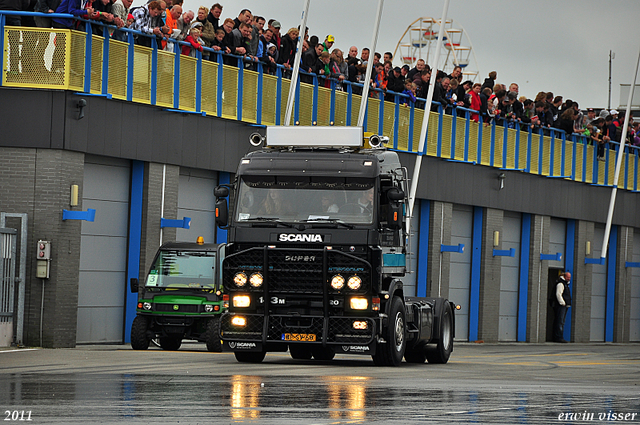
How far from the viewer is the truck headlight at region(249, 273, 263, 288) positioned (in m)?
18.9

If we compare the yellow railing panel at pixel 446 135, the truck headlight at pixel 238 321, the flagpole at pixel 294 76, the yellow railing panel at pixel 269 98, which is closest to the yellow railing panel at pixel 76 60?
the flagpole at pixel 294 76

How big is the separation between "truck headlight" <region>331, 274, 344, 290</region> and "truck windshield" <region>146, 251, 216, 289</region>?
5559mm

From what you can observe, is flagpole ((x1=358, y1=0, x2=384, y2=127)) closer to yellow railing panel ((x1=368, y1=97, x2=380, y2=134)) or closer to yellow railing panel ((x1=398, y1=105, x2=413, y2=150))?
yellow railing panel ((x1=368, y1=97, x2=380, y2=134))

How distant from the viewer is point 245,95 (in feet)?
97.3

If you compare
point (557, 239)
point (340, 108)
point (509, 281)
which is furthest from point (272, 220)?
point (557, 239)

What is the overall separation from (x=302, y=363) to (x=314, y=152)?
3543mm

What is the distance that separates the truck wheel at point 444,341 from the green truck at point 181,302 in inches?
158

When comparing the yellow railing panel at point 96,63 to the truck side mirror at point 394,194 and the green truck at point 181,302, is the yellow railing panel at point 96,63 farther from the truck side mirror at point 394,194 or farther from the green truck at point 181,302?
the truck side mirror at point 394,194

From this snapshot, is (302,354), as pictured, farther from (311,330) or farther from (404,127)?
(404,127)

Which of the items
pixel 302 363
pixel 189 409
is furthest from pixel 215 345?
pixel 189 409

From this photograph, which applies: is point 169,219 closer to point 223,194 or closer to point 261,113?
point 261,113

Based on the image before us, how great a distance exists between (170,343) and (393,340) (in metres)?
6.62

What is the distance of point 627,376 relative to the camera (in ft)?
63.2

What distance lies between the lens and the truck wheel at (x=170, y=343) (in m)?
24.6
